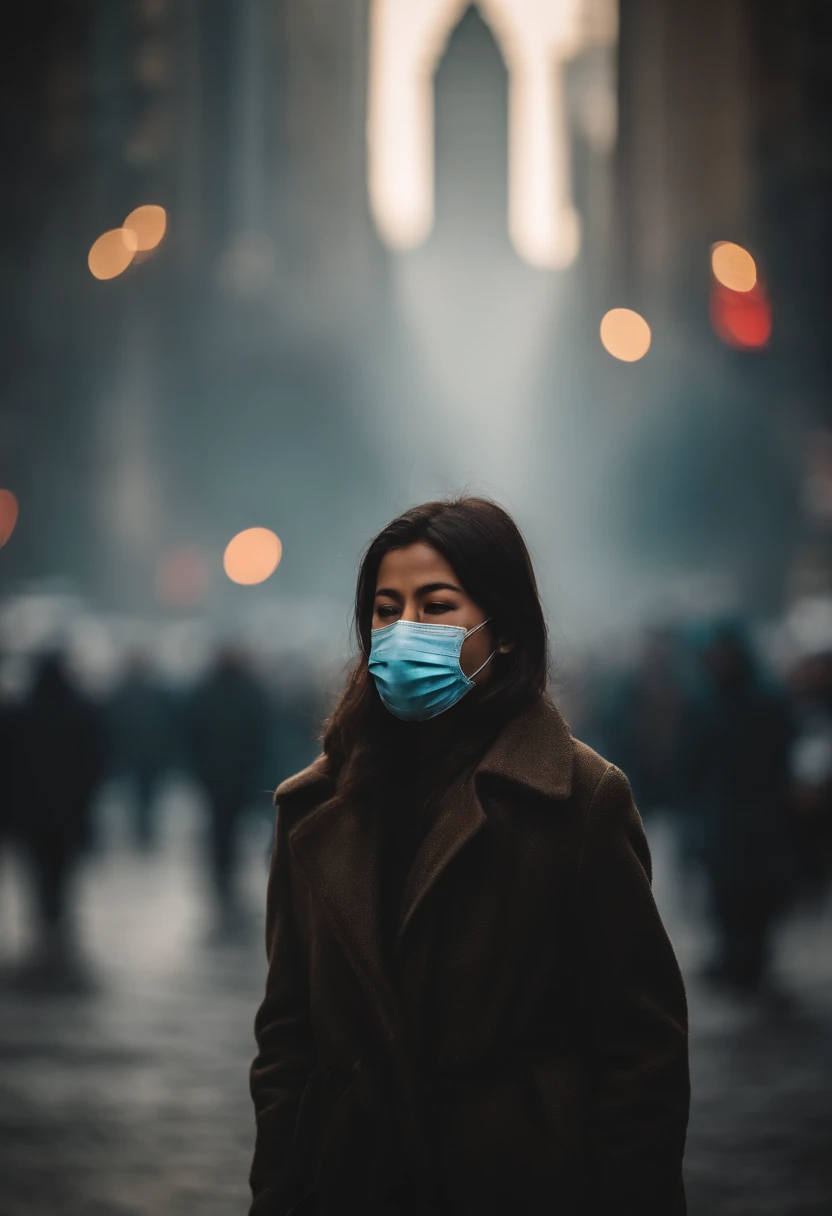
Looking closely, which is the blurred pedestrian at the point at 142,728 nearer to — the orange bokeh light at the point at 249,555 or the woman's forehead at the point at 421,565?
the woman's forehead at the point at 421,565

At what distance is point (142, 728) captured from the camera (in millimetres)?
13016

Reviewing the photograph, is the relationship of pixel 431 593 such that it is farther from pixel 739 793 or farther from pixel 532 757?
pixel 739 793

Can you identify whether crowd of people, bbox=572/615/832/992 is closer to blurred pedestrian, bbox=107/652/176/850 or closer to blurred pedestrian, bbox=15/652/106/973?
blurred pedestrian, bbox=15/652/106/973

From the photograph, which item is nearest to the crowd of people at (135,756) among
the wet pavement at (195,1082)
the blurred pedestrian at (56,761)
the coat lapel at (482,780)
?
the blurred pedestrian at (56,761)

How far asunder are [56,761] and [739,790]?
4.35 metres

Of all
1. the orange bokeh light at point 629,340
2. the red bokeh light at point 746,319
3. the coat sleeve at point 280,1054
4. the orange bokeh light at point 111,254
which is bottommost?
the coat sleeve at point 280,1054

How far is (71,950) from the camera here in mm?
8211

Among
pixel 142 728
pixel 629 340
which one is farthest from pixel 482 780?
pixel 629 340

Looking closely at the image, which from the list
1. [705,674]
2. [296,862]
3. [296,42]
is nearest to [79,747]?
[705,674]

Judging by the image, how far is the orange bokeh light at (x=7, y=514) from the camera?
35.9 meters

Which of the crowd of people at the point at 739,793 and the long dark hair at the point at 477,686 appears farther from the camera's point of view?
the crowd of people at the point at 739,793

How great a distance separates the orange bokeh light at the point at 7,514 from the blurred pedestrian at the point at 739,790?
3159cm

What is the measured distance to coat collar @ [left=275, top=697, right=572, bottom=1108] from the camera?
1995 mm

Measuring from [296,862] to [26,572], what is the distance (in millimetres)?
37656
